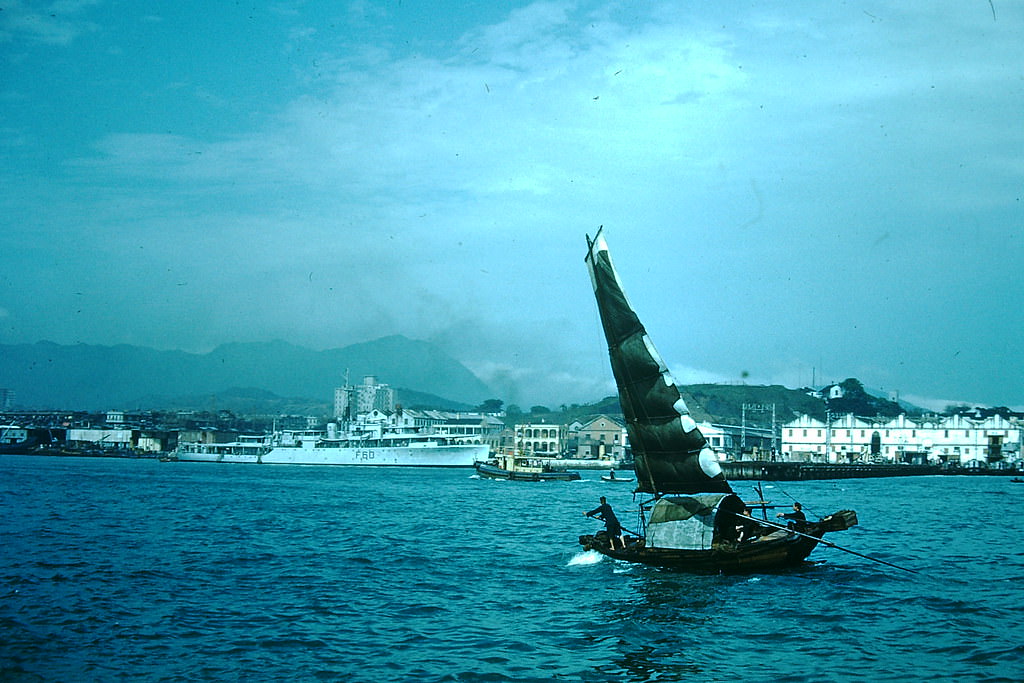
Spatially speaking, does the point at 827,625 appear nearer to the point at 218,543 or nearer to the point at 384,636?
the point at 384,636

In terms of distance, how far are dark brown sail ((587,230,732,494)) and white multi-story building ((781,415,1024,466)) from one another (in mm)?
117435

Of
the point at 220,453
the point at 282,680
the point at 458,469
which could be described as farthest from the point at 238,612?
the point at 220,453

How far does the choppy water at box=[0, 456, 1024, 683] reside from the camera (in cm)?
1736

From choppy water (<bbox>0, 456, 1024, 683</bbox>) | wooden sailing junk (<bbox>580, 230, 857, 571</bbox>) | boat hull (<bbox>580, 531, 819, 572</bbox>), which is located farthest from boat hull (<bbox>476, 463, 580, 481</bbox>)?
boat hull (<bbox>580, 531, 819, 572</bbox>)

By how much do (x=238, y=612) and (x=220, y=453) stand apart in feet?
445

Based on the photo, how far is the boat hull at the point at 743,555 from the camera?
1026 inches

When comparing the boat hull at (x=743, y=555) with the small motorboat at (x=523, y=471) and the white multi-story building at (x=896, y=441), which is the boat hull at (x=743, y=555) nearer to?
the small motorboat at (x=523, y=471)

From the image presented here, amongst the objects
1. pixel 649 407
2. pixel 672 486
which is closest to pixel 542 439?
pixel 672 486

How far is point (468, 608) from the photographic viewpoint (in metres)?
22.9

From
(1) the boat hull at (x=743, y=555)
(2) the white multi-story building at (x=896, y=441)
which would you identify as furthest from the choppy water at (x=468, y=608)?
(2) the white multi-story building at (x=896, y=441)

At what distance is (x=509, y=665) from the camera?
57.2 ft

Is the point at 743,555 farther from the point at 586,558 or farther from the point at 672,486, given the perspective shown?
the point at 586,558

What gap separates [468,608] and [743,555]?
8.38m

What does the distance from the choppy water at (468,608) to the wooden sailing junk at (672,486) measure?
759 mm
